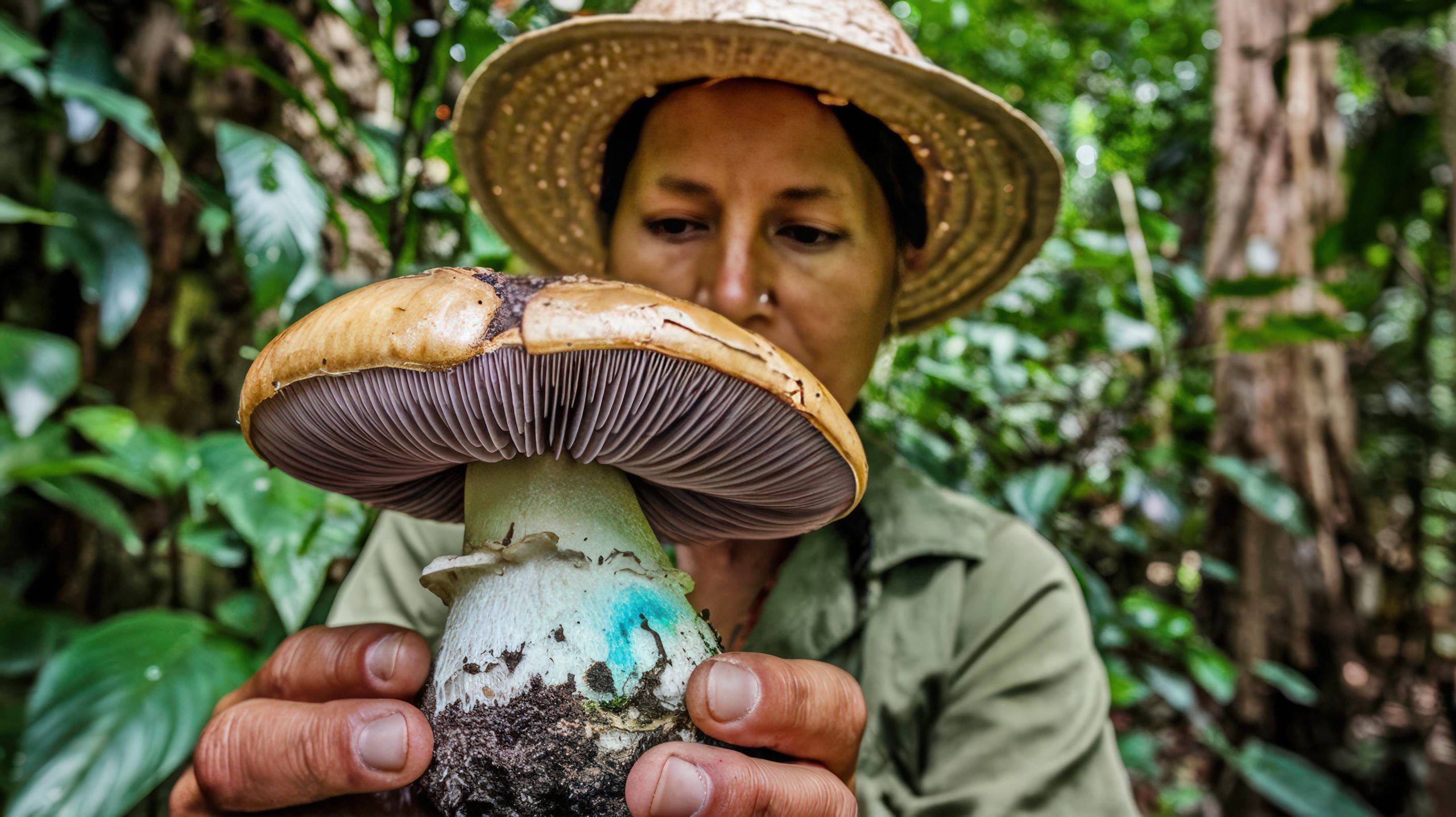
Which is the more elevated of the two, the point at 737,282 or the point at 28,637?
the point at 737,282

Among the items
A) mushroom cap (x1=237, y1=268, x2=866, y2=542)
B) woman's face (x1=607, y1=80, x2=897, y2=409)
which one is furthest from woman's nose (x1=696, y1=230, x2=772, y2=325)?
mushroom cap (x1=237, y1=268, x2=866, y2=542)

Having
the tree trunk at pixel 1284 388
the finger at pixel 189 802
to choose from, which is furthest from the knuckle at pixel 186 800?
the tree trunk at pixel 1284 388

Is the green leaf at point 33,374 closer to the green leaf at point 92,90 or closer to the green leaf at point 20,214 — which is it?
the green leaf at point 20,214

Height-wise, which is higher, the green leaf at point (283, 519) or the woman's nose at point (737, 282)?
the woman's nose at point (737, 282)

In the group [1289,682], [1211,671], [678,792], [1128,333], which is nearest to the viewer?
[678,792]

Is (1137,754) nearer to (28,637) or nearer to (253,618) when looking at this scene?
(253,618)

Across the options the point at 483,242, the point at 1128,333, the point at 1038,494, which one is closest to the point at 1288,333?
the point at 1128,333
